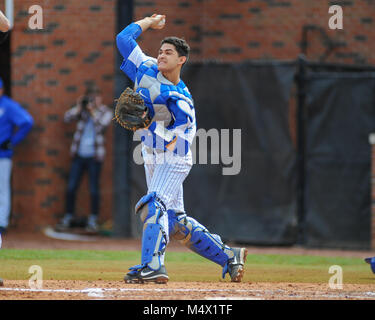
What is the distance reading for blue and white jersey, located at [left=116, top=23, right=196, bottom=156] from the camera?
6582mm

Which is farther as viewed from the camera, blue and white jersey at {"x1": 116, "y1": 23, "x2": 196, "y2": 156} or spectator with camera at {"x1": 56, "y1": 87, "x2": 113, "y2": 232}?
spectator with camera at {"x1": 56, "y1": 87, "x2": 113, "y2": 232}

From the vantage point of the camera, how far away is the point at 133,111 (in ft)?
21.5

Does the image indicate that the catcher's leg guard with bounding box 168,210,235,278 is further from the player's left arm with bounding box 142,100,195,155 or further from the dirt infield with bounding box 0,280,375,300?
the player's left arm with bounding box 142,100,195,155

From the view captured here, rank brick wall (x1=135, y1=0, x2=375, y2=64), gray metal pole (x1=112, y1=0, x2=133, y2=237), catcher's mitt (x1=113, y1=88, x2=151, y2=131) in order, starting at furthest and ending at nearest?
brick wall (x1=135, y1=0, x2=375, y2=64)
gray metal pole (x1=112, y1=0, x2=133, y2=237)
catcher's mitt (x1=113, y1=88, x2=151, y2=131)

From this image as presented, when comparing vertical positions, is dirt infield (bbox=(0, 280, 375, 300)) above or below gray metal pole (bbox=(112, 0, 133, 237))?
below

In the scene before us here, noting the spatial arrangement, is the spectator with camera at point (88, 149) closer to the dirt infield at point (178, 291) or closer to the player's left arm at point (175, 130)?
the dirt infield at point (178, 291)

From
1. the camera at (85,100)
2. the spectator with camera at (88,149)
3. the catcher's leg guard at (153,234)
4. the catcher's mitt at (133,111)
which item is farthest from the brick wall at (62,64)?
the catcher's leg guard at (153,234)

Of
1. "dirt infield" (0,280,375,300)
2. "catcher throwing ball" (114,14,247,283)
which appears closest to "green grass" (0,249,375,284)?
"dirt infield" (0,280,375,300)

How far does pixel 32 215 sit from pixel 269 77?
15.0ft

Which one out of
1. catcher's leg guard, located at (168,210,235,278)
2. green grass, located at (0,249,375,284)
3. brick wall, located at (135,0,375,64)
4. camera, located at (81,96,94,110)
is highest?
brick wall, located at (135,0,375,64)

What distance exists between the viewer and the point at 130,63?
6.81 metres

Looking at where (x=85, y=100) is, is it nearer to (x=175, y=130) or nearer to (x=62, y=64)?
(x=62, y=64)

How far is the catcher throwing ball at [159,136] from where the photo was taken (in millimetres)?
6445
